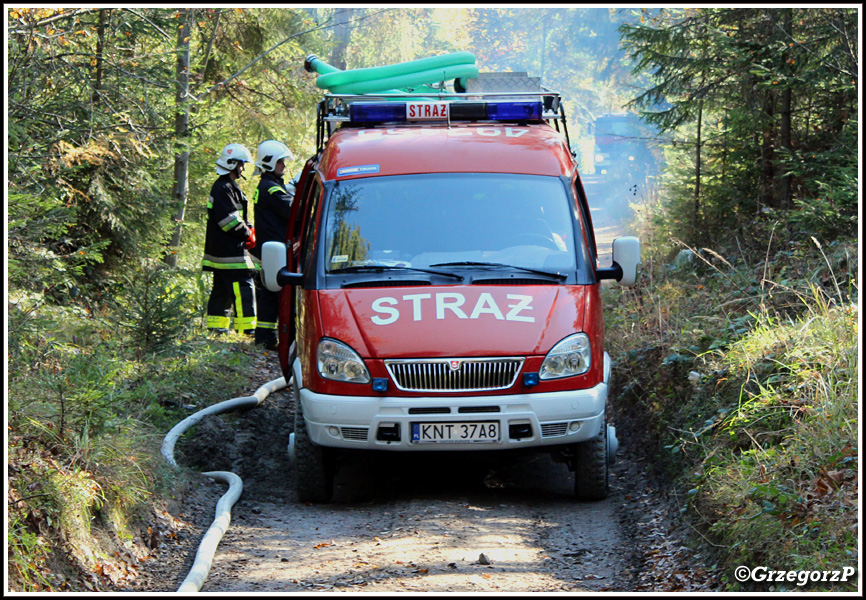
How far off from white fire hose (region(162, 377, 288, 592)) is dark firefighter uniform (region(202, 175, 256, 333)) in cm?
201

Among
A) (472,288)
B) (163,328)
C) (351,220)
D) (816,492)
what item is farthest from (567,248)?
(163,328)

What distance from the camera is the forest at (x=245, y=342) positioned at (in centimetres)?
487

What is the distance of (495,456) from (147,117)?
237 inches

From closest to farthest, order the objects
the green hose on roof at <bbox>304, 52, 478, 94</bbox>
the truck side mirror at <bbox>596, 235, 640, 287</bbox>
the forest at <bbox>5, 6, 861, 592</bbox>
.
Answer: the forest at <bbox>5, 6, 861, 592</bbox> → the truck side mirror at <bbox>596, 235, 640, 287</bbox> → the green hose on roof at <bbox>304, 52, 478, 94</bbox>

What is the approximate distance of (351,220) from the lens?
645cm

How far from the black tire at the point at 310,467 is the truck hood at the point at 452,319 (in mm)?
791

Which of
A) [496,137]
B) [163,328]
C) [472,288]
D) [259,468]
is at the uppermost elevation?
[496,137]

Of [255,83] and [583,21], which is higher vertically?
[583,21]

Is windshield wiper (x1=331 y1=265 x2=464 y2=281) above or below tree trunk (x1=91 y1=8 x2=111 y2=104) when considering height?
below

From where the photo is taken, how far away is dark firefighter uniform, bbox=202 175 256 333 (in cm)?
1039

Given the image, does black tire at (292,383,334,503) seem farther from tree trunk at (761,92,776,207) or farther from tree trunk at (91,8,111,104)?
tree trunk at (761,92,776,207)

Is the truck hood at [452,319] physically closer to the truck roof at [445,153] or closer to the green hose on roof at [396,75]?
the truck roof at [445,153]

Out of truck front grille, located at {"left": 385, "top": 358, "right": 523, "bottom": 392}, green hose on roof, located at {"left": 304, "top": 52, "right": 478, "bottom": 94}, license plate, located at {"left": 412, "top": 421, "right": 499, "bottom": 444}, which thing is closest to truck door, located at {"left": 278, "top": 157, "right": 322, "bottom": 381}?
green hose on roof, located at {"left": 304, "top": 52, "right": 478, "bottom": 94}

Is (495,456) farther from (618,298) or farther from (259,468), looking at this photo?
(618,298)
